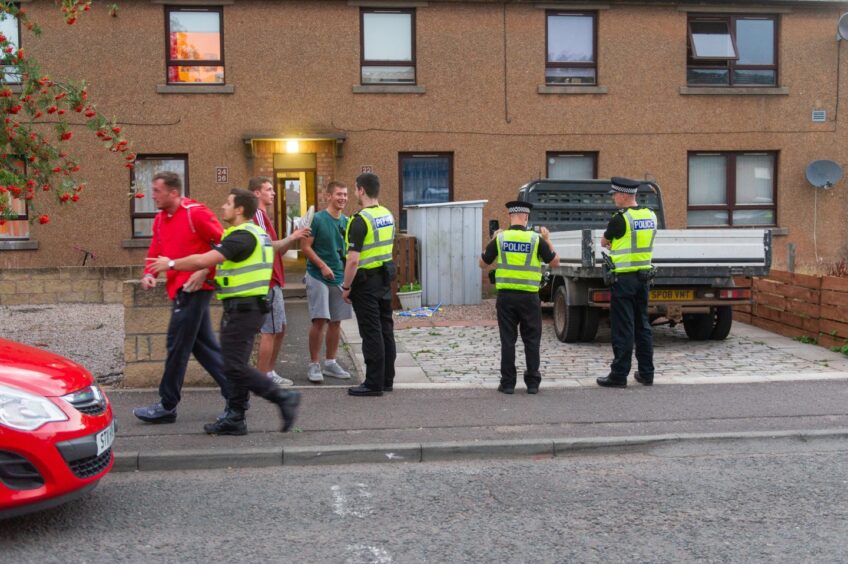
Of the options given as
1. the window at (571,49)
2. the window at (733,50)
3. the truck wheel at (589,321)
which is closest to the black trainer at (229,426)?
the truck wheel at (589,321)

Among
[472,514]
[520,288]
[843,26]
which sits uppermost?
[843,26]

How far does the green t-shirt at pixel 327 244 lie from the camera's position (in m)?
8.32

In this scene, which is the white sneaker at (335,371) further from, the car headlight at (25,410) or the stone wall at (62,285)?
the stone wall at (62,285)

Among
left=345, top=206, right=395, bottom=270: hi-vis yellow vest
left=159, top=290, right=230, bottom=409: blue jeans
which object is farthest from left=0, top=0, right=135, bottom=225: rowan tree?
left=345, top=206, right=395, bottom=270: hi-vis yellow vest

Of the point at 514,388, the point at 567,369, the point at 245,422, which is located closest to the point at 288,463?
the point at 245,422

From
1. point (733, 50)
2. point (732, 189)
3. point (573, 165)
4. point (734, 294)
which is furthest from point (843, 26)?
point (734, 294)

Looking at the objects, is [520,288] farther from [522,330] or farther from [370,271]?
[370,271]

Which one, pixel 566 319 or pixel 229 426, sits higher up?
pixel 566 319

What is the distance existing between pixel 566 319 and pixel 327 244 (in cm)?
381

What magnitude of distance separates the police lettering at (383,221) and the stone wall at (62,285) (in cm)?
867

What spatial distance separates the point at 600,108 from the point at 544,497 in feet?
44.0

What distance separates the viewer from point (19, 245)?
16750mm

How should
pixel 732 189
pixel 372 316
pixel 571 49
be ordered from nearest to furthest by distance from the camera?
pixel 372 316, pixel 571 49, pixel 732 189

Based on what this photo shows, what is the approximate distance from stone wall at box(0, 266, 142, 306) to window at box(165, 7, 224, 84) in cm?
405
